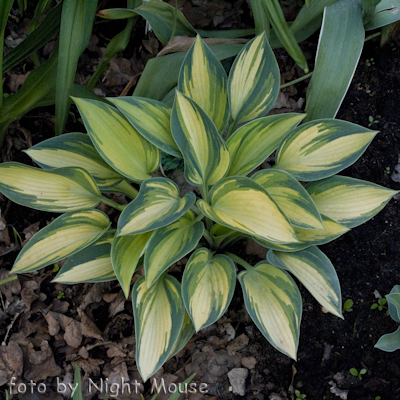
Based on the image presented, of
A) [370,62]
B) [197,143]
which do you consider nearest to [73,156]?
[197,143]

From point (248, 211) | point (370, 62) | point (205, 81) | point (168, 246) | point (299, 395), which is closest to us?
point (248, 211)

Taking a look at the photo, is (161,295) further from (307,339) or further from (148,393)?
(307,339)

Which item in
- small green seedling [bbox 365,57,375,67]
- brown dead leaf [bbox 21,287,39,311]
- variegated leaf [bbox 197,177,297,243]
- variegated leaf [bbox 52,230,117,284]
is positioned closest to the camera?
variegated leaf [bbox 197,177,297,243]

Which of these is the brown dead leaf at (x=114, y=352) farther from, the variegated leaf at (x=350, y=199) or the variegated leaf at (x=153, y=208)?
the variegated leaf at (x=350, y=199)

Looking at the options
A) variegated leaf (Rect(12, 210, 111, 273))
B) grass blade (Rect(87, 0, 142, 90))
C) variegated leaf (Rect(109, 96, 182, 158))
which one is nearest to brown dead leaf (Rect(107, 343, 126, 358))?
variegated leaf (Rect(12, 210, 111, 273))

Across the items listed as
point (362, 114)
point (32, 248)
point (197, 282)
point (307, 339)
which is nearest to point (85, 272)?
point (32, 248)

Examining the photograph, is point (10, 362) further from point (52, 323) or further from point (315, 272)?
point (315, 272)

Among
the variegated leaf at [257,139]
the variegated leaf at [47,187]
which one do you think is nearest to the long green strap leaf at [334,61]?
the variegated leaf at [257,139]

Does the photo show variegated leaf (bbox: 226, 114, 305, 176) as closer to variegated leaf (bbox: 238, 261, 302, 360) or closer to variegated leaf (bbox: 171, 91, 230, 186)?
variegated leaf (bbox: 171, 91, 230, 186)
